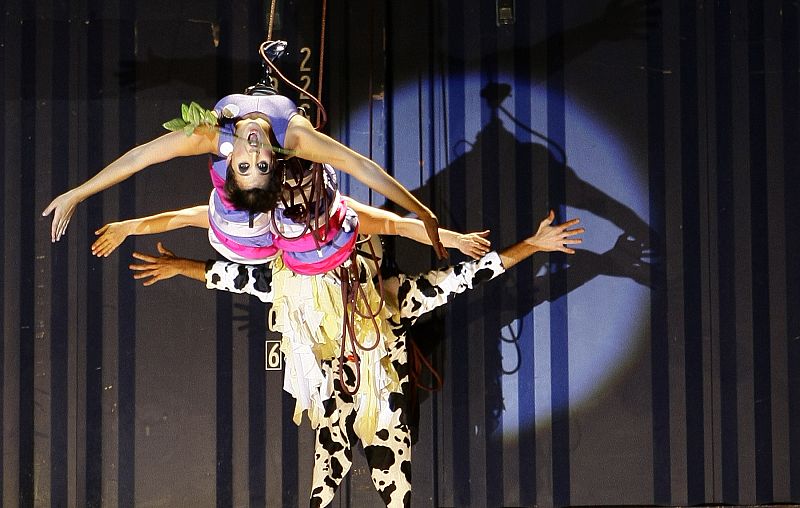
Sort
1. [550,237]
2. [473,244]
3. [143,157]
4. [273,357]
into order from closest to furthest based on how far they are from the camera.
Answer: [143,157] < [473,244] < [550,237] < [273,357]

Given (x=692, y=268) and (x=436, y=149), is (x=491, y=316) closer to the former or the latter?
(x=436, y=149)

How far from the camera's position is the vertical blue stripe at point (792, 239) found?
12.0 feet

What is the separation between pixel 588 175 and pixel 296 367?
138cm

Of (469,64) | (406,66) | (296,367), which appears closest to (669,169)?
(469,64)

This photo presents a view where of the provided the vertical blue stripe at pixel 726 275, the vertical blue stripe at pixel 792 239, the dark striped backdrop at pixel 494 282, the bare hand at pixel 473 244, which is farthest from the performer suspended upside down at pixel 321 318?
the vertical blue stripe at pixel 792 239

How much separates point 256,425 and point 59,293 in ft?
3.05

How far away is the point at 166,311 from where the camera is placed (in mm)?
3674

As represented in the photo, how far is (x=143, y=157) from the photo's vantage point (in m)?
2.70

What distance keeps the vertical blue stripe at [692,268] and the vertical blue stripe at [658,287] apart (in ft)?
0.26

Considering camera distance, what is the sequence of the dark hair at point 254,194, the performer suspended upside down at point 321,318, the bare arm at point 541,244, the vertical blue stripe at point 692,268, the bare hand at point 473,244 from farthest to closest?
the vertical blue stripe at point 692,268 → the bare arm at point 541,244 → the bare hand at point 473,244 → the performer suspended upside down at point 321,318 → the dark hair at point 254,194

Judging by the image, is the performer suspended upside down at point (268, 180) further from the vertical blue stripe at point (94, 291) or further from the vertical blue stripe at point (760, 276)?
the vertical blue stripe at point (760, 276)

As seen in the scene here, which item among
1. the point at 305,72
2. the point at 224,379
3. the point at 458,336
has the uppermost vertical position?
the point at 305,72

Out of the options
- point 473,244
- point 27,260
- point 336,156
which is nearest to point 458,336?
point 473,244

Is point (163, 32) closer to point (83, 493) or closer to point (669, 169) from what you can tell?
point (83, 493)
